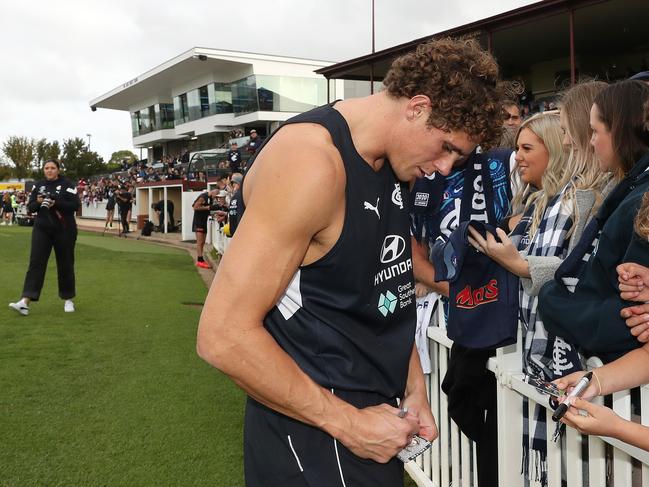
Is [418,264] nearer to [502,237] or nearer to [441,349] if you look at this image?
[502,237]

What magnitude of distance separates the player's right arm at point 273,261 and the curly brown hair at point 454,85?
0.32m

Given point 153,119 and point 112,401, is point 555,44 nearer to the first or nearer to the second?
point 112,401

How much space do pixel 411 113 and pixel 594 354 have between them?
108cm

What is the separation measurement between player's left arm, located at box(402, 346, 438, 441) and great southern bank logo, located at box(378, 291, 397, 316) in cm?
30

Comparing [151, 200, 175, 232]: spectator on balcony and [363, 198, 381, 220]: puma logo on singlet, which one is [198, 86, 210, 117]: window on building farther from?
[363, 198, 381, 220]: puma logo on singlet

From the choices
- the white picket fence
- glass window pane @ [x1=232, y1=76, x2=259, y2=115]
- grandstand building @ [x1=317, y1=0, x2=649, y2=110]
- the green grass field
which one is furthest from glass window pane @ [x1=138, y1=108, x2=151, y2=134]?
the white picket fence

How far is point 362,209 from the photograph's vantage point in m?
1.58

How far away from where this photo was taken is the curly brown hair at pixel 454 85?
162cm

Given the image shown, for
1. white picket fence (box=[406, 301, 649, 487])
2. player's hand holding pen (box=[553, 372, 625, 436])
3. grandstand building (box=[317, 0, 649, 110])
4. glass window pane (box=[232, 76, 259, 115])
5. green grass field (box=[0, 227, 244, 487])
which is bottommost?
green grass field (box=[0, 227, 244, 487])

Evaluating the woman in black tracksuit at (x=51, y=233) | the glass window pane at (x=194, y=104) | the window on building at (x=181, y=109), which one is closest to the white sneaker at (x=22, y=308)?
the woman in black tracksuit at (x=51, y=233)

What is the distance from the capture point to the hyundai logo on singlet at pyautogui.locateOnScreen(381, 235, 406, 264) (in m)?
1.68

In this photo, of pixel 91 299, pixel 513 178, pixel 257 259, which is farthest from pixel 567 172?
pixel 91 299

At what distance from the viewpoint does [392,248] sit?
1720 mm

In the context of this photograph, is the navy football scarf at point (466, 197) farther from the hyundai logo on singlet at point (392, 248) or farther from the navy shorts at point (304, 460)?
the navy shorts at point (304, 460)
